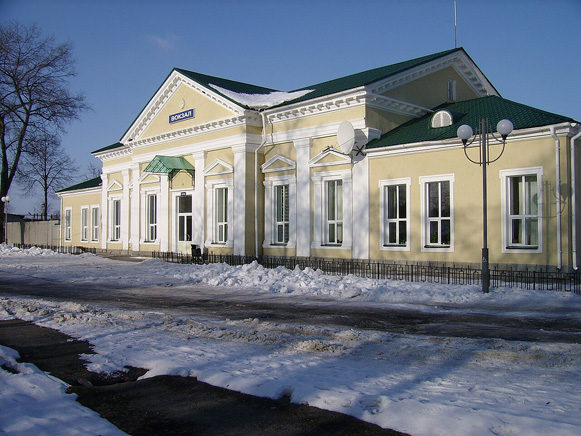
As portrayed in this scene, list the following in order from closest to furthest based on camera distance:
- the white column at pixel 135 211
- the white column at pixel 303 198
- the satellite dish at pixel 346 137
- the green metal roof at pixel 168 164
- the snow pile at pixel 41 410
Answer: the snow pile at pixel 41 410, the satellite dish at pixel 346 137, the white column at pixel 303 198, the green metal roof at pixel 168 164, the white column at pixel 135 211

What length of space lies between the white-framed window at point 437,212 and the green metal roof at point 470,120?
1.74m

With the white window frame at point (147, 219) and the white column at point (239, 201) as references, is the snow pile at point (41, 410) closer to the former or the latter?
the white column at point (239, 201)

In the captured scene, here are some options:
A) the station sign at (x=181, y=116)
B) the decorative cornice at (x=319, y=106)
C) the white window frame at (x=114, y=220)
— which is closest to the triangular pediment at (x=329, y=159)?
the decorative cornice at (x=319, y=106)

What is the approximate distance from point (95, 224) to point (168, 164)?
48.6ft

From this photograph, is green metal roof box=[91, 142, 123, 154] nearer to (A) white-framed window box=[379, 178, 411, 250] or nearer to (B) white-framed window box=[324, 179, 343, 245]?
(B) white-framed window box=[324, 179, 343, 245]

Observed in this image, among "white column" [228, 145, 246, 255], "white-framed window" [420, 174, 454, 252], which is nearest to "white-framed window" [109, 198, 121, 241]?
"white column" [228, 145, 246, 255]

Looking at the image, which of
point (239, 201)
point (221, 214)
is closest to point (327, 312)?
point (239, 201)

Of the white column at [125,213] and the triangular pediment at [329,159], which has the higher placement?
the triangular pediment at [329,159]

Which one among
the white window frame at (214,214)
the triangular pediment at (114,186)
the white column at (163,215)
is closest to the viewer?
the white window frame at (214,214)

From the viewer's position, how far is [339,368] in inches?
290

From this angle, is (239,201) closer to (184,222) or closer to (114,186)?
(184,222)

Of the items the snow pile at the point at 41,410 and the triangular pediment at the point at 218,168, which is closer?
the snow pile at the point at 41,410

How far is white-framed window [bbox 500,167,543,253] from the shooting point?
62.8 feet

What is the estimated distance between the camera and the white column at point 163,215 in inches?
1284
